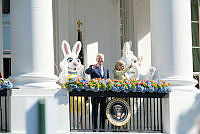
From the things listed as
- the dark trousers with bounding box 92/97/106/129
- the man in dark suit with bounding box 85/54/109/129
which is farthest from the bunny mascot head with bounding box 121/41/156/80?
the dark trousers with bounding box 92/97/106/129

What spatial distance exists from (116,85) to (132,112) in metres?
1.06

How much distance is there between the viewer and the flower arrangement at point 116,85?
1214 cm

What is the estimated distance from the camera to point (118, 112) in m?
12.6

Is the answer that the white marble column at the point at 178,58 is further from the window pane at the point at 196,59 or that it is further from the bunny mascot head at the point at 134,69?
the window pane at the point at 196,59

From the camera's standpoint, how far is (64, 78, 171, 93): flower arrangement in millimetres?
12141

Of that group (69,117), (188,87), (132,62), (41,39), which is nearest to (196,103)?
(188,87)

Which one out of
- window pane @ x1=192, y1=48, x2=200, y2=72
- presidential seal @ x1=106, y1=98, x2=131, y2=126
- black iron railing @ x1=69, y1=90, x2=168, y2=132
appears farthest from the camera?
window pane @ x1=192, y1=48, x2=200, y2=72

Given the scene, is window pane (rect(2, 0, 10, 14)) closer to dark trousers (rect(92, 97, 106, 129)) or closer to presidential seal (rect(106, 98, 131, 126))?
dark trousers (rect(92, 97, 106, 129))

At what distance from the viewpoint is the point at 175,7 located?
13.1m

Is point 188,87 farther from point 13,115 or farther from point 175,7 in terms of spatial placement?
point 13,115

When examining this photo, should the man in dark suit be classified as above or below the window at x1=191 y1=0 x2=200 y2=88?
below

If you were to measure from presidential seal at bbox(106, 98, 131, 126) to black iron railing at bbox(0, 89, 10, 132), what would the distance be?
2.34 m

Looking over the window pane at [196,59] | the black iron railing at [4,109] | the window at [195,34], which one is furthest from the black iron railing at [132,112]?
the window at [195,34]

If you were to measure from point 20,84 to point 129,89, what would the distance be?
2.55 metres
